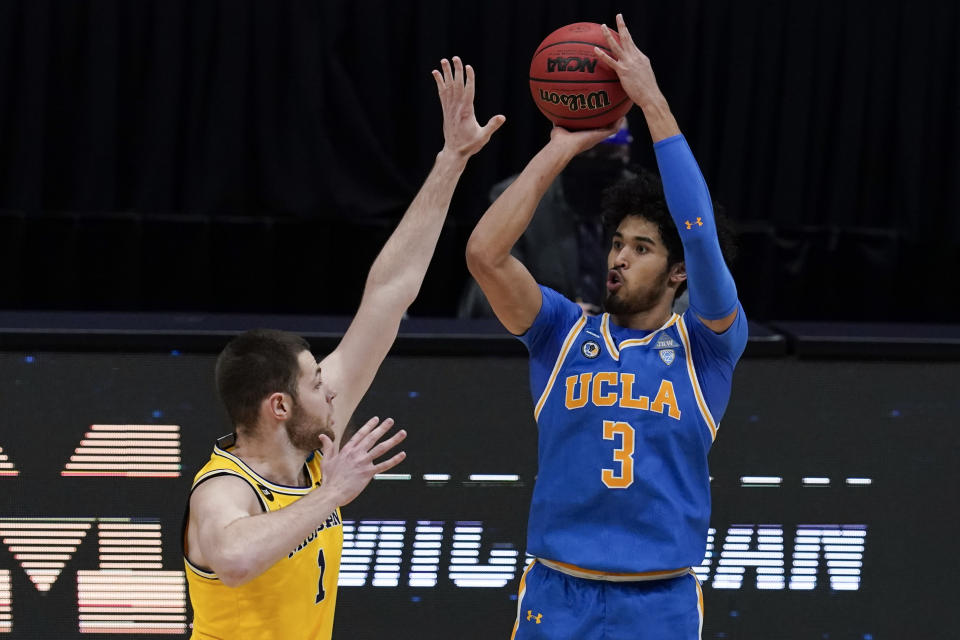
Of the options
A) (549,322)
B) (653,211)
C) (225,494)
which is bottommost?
(225,494)

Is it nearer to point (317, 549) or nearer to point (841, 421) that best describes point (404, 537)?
point (317, 549)

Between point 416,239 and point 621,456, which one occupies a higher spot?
point 416,239

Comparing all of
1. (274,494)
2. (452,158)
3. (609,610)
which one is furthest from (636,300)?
(274,494)

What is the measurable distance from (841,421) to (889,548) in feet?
1.39

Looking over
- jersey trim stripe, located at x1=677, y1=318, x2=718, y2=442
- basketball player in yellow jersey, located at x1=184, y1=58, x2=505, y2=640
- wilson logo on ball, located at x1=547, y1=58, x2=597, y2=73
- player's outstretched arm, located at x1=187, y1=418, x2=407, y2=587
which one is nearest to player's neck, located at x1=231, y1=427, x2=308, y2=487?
basketball player in yellow jersey, located at x1=184, y1=58, x2=505, y2=640

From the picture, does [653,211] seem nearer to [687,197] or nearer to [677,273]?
[677,273]

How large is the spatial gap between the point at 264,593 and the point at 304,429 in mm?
361

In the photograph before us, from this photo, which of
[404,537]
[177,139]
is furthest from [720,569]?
[177,139]

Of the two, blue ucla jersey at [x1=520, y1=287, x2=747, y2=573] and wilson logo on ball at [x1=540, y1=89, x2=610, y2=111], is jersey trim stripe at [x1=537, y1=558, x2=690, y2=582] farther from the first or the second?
A: wilson logo on ball at [x1=540, y1=89, x2=610, y2=111]

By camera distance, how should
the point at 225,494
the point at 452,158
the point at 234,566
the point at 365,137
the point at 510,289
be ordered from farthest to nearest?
the point at 365,137 → the point at 452,158 → the point at 510,289 → the point at 225,494 → the point at 234,566

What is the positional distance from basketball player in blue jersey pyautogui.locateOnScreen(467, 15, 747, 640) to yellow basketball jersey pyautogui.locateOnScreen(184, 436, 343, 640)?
1.75 ft

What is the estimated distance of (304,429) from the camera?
267cm

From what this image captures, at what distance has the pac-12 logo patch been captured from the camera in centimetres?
293

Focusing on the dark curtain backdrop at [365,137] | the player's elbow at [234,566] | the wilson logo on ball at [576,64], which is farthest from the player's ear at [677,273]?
the dark curtain backdrop at [365,137]
